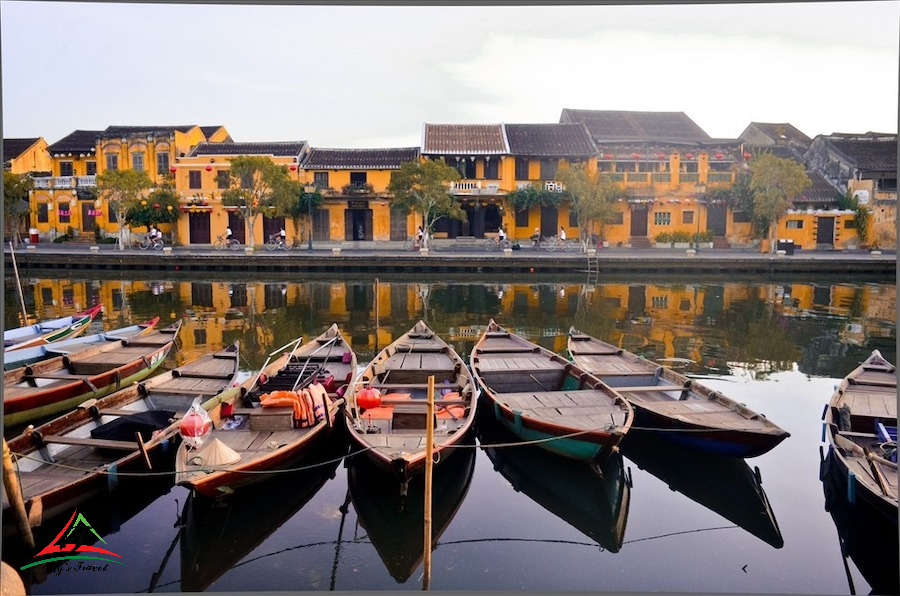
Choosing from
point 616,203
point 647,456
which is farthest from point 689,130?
point 647,456

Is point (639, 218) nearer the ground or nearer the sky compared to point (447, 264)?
nearer the sky

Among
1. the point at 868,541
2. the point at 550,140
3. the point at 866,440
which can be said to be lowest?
the point at 868,541

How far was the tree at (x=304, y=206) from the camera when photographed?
30781 millimetres

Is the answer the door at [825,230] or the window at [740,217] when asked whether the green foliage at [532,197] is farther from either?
the door at [825,230]

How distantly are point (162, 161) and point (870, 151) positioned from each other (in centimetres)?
3178

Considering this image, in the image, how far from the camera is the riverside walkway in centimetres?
2619

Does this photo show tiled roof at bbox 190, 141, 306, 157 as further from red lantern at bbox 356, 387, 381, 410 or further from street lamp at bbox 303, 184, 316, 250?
red lantern at bbox 356, 387, 381, 410

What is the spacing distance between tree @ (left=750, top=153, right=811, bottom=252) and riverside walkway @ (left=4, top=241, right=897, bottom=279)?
2013mm

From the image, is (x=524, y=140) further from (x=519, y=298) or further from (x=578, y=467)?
(x=578, y=467)

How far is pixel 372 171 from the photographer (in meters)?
31.8

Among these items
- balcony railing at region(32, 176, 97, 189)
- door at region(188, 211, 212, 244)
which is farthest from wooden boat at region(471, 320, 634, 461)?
balcony railing at region(32, 176, 97, 189)

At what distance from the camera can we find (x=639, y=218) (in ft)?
105

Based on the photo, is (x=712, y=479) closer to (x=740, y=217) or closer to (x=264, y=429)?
(x=264, y=429)

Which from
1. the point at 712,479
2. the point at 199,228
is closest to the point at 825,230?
the point at 712,479
